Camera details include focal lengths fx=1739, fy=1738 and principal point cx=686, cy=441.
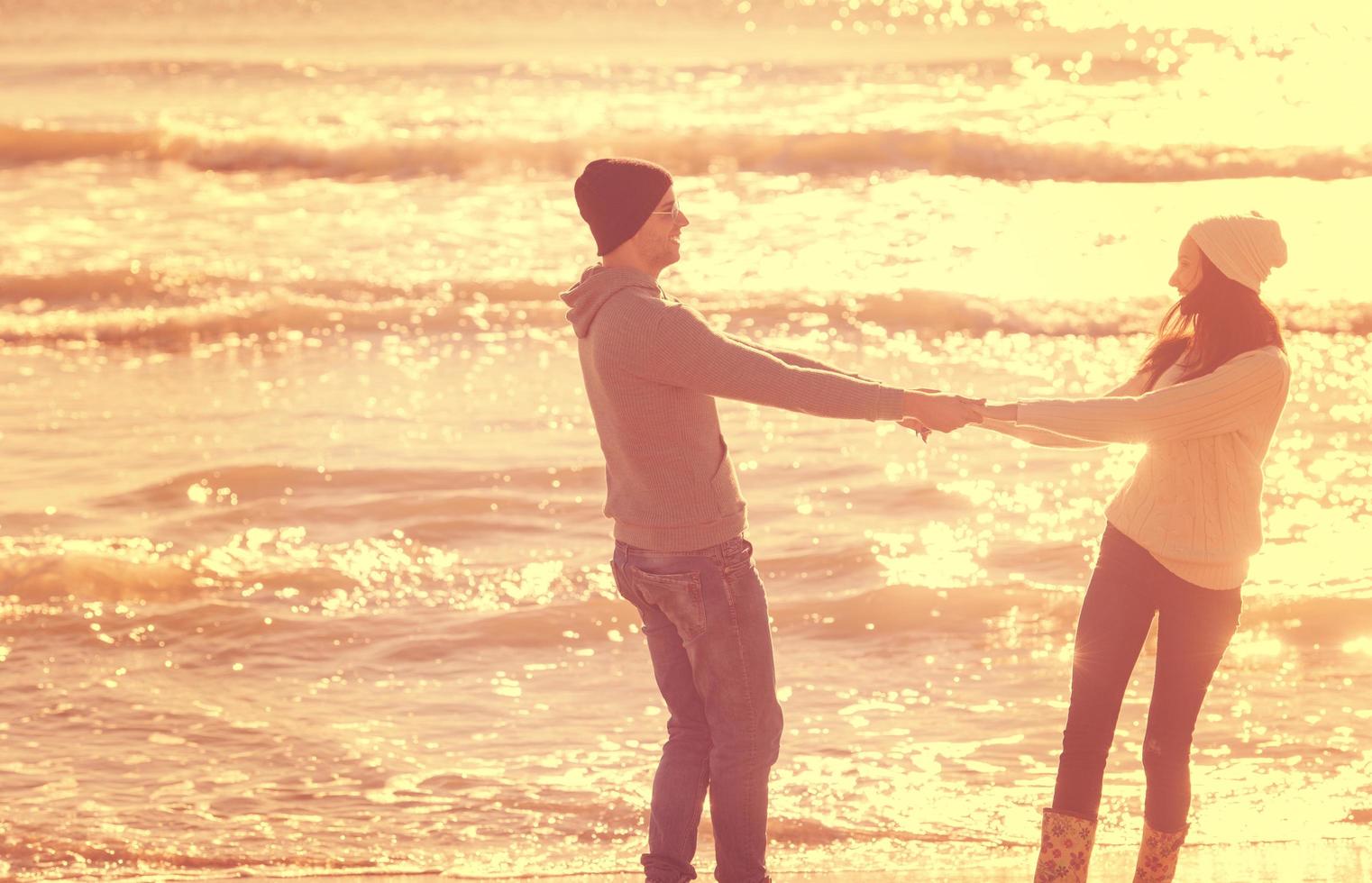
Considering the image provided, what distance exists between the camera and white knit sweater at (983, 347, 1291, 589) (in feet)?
12.9

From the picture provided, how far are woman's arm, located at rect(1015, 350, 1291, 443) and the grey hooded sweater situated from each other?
0.45 m

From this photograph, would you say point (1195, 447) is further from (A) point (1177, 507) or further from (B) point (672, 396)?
(B) point (672, 396)

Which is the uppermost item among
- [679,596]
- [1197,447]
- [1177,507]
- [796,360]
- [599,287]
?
[599,287]

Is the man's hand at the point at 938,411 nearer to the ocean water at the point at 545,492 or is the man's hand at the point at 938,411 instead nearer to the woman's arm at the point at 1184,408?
the woman's arm at the point at 1184,408

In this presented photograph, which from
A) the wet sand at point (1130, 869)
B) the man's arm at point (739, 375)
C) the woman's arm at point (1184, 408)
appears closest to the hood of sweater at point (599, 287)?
the man's arm at point (739, 375)

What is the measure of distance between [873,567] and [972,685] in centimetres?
→ 136

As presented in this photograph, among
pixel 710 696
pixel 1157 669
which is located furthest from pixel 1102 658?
pixel 710 696

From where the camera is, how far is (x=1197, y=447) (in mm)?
4039

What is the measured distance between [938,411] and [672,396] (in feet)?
2.12

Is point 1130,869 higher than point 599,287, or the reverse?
point 599,287

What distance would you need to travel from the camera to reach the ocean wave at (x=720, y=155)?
21984 millimetres

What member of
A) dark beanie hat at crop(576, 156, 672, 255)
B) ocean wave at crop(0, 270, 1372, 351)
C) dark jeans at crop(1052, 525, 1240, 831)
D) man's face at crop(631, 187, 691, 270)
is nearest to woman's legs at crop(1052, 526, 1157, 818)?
dark jeans at crop(1052, 525, 1240, 831)

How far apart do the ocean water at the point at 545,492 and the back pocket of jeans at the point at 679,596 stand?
1.32 m

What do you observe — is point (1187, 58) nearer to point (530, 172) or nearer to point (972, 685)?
point (530, 172)
